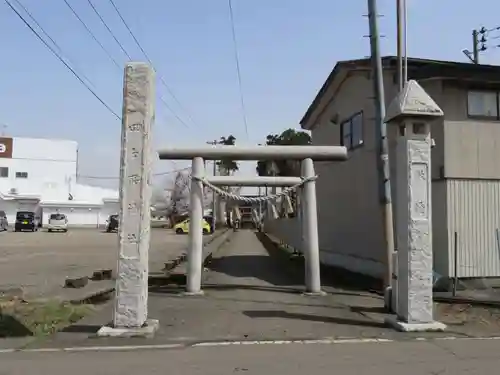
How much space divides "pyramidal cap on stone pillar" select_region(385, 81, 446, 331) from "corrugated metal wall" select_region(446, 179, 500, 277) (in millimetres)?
4548

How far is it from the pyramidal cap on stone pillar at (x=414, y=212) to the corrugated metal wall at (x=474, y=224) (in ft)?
14.9

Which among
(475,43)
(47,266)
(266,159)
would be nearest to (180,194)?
(475,43)

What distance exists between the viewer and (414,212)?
9.80m

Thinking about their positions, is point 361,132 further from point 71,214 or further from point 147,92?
point 71,214

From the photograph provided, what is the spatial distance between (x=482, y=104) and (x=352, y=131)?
480 centimetres

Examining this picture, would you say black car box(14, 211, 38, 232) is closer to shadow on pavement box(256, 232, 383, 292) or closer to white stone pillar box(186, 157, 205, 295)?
shadow on pavement box(256, 232, 383, 292)

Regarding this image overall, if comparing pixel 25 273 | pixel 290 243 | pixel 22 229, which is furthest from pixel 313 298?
pixel 22 229

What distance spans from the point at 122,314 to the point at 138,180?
2.09 m

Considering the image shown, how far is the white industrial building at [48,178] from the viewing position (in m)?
67.5

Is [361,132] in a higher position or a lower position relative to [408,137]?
higher

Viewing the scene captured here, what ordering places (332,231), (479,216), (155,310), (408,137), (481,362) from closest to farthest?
(481,362), (408,137), (155,310), (479,216), (332,231)

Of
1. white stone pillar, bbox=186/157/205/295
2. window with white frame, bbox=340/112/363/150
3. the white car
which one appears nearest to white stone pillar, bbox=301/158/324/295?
white stone pillar, bbox=186/157/205/295

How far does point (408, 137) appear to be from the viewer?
9938 millimetres

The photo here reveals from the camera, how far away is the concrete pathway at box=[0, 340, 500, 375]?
683 cm
